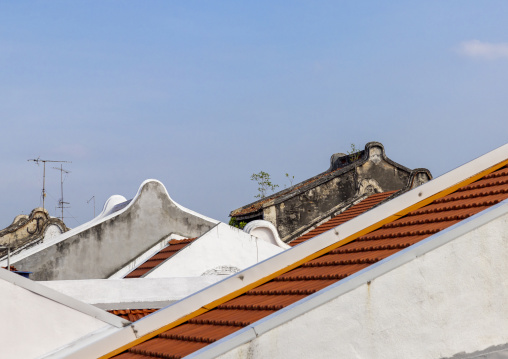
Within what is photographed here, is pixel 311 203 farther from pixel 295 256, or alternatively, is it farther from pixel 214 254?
pixel 295 256

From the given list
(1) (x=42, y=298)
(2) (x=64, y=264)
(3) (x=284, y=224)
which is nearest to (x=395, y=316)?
(1) (x=42, y=298)

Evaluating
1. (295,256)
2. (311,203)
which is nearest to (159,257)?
(295,256)

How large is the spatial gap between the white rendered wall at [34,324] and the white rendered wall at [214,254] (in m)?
6.18

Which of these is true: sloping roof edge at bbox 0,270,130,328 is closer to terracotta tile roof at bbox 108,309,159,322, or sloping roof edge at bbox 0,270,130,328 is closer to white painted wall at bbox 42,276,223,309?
terracotta tile roof at bbox 108,309,159,322

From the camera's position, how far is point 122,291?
12070mm

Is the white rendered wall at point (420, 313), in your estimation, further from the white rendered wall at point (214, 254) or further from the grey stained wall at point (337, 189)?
the grey stained wall at point (337, 189)

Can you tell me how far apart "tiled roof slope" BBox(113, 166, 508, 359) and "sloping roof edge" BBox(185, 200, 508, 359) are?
2.01 ft

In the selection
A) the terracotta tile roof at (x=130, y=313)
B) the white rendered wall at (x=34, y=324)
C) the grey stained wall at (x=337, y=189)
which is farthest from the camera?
the grey stained wall at (x=337, y=189)

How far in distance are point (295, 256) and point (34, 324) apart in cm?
270

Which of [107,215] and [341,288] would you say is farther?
[107,215]

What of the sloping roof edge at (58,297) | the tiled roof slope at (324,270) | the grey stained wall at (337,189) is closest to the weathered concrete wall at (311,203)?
the grey stained wall at (337,189)

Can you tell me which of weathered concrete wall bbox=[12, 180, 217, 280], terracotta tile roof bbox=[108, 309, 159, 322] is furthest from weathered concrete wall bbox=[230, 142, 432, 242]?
terracotta tile roof bbox=[108, 309, 159, 322]

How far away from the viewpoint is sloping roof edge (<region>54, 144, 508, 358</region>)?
6.95 m

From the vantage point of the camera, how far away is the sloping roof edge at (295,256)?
22.8 ft
